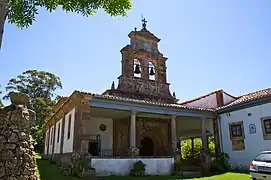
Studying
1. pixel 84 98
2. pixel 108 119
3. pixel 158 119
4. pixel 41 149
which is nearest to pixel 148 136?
pixel 158 119

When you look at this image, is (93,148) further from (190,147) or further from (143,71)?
(190,147)

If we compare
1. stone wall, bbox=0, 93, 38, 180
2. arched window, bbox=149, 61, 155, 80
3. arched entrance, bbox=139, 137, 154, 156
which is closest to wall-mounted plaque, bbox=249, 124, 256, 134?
arched entrance, bbox=139, 137, 154, 156

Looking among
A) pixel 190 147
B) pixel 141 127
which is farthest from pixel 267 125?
pixel 190 147

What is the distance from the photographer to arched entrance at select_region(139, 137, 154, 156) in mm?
16844

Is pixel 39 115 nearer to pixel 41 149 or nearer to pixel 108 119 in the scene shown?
pixel 41 149

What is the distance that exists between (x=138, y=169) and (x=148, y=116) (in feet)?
17.5

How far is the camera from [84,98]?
11188mm

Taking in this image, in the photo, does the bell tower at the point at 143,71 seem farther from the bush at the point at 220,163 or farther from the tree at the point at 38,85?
the tree at the point at 38,85

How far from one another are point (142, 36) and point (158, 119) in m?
6.24

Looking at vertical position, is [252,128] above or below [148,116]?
below

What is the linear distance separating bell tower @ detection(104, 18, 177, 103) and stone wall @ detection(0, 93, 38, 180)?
34.0 ft

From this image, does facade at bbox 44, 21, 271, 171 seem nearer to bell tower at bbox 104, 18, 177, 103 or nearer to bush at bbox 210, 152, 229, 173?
bell tower at bbox 104, 18, 177, 103

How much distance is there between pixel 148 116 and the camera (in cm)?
1590

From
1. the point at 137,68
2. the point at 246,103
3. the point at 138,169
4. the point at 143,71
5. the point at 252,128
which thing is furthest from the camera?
the point at 143,71
